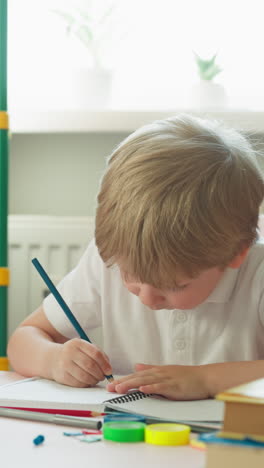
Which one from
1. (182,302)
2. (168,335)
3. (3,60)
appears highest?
(3,60)

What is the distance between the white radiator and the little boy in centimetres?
66

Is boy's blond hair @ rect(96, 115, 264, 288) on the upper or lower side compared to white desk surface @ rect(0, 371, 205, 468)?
upper

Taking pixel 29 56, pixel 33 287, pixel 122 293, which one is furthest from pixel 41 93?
pixel 122 293

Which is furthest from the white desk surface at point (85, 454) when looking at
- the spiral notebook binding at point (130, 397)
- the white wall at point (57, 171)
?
the white wall at point (57, 171)

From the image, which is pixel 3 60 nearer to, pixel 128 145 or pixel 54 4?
pixel 54 4

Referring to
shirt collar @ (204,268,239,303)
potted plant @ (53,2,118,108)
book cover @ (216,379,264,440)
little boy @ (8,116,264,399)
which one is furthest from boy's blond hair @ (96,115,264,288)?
potted plant @ (53,2,118,108)

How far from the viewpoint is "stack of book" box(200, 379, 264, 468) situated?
1.46 ft

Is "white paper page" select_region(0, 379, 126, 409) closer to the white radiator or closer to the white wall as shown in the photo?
the white radiator

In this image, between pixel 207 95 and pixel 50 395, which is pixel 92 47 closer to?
pixel 207 95

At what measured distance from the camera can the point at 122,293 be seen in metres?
1.12

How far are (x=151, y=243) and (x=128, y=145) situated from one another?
136 millimetres

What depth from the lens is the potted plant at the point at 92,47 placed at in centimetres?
179

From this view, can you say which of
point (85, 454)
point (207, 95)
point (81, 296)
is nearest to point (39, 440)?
point (85, 454)

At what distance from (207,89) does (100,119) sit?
263 mm
